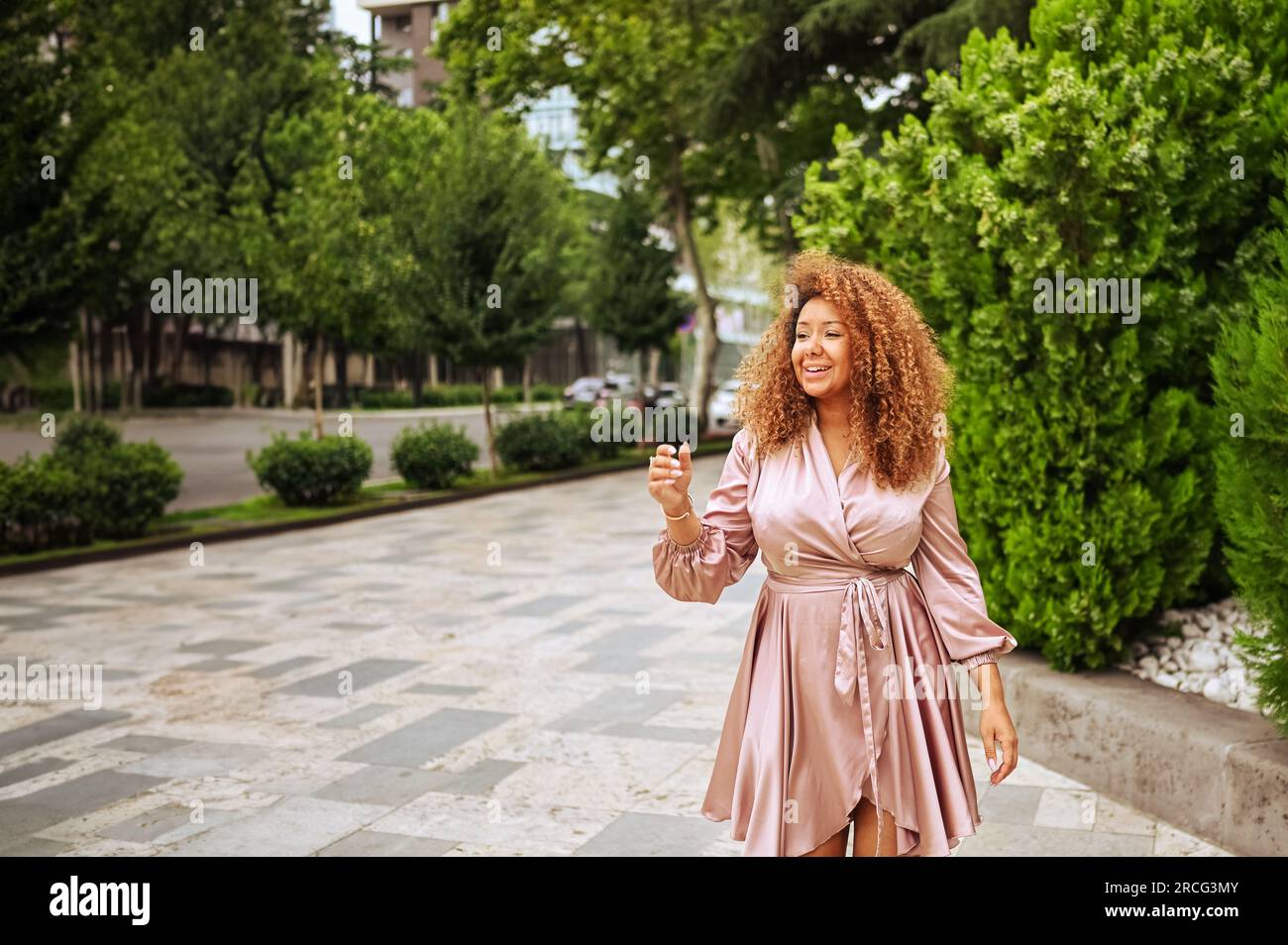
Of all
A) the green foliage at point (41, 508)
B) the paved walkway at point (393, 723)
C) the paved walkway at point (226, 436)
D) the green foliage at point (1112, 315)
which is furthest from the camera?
the paved walkway at point (226, 436)

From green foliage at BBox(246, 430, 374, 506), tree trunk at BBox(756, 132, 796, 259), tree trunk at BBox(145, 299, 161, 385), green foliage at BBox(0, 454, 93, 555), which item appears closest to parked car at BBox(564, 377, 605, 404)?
tree trunk at BBox(145, 299, 161, 385)

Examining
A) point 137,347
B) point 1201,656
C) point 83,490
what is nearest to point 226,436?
point 137,347

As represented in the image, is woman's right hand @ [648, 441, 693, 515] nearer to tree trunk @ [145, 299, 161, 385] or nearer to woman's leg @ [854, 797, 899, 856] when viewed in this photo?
woman's leg @ [854, 797, 899, 856]

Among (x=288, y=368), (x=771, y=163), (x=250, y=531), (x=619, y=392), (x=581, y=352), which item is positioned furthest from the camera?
(x=581, y=352)

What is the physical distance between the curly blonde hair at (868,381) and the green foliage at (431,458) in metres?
17.2

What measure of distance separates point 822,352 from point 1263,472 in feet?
6.68

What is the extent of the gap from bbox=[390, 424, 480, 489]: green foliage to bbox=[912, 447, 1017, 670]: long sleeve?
17.4 meters

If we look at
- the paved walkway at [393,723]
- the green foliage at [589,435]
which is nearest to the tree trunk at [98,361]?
the green foliage at [589,435]

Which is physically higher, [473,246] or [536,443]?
[473,246]

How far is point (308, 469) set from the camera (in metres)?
17.8

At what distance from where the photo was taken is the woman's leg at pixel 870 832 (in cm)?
315

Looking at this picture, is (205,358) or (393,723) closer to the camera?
(393,723)

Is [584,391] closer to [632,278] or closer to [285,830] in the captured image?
[632,278]

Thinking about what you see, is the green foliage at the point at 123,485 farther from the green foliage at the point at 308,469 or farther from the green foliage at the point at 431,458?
the green foliage at the point at 431,458
